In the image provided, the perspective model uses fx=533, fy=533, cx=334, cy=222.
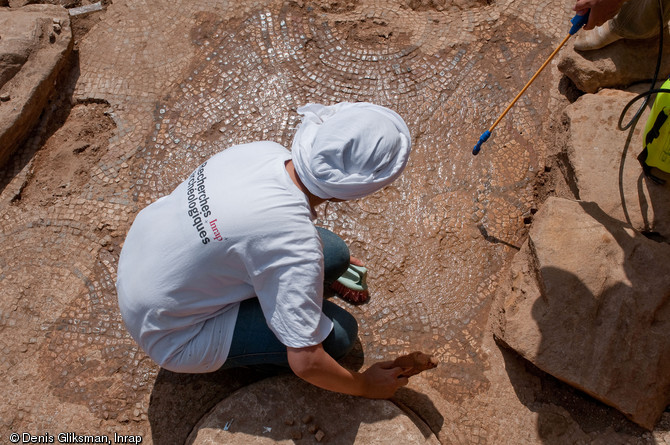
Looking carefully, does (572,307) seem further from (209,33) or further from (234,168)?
(209,33)

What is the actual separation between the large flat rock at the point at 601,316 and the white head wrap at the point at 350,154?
1.16m

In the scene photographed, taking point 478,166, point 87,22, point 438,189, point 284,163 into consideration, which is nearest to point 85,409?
point 284,163

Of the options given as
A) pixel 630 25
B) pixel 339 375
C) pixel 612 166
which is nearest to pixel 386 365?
pixel 339 375

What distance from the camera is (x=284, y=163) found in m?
2.02

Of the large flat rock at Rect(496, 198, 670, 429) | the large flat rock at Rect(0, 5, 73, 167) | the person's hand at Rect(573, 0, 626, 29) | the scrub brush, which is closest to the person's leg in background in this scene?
the person's hand at Rect(573, 0, 626, 29)

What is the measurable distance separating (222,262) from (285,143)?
65.9 inches

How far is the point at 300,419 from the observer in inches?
90.7

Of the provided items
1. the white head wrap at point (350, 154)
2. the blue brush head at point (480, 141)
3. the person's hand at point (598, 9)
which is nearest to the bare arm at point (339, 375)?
the white head wrap at point (350, 154)

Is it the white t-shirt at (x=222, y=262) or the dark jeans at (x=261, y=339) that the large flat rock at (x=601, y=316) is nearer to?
the dark jeans at (x=261, y=339)

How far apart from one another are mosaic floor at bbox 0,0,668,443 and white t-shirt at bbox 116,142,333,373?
0.62 metres

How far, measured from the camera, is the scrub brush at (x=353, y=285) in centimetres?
289

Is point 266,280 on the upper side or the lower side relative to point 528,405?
upper

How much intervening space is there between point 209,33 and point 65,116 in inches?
45.4

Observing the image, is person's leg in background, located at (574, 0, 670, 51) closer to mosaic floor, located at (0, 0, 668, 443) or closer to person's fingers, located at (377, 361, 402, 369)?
mosaic floor, located at (0, 0, 668, 443)
